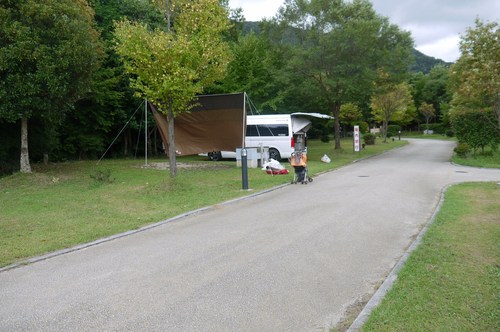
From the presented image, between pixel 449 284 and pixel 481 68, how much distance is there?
58.0 ft

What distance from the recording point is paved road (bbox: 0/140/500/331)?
3.86 metres

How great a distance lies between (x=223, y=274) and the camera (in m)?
5.00

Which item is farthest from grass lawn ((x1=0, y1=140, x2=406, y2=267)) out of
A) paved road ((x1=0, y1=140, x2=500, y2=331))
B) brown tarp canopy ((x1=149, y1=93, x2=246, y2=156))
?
brown tarp canopy ((x1=149, y1=93, x2=246, y2=156))

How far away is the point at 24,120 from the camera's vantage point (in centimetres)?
1502

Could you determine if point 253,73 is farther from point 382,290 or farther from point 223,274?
point 382,290

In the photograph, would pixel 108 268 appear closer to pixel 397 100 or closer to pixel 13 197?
pixel 13 197

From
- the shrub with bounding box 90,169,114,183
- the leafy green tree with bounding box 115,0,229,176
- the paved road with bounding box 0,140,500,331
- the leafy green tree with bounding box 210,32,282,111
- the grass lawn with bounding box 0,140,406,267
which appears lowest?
the paved road with bounding box 0,140,500,331

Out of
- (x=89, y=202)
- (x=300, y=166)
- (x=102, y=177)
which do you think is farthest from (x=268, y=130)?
(x=89, y=202)

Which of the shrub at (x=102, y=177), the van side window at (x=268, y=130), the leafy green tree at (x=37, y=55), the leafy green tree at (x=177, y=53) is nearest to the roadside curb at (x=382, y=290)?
the leafy green tree at (x=177, y=53)

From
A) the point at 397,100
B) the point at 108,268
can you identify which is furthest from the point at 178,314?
the point at 397,100

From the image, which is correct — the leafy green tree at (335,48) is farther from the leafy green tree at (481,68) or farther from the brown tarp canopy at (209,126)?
the brown tarp canopy at (209,126)

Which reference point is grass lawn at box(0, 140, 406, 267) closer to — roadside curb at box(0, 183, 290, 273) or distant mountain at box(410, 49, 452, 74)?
roadside curb at box(0, 183, 290, 273)

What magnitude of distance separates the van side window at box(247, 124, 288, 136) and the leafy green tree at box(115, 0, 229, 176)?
7.38 meters

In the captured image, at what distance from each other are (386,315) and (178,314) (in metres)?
1.94
